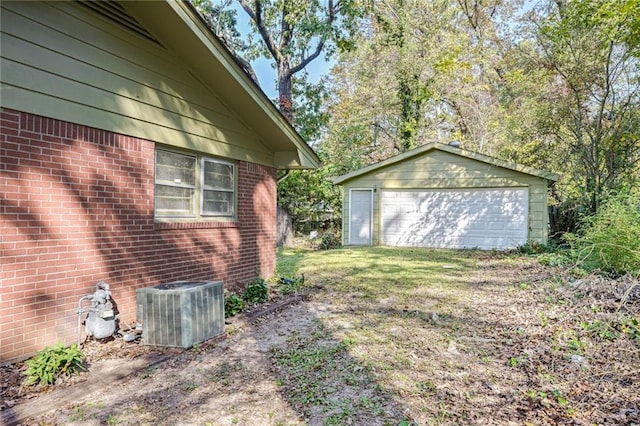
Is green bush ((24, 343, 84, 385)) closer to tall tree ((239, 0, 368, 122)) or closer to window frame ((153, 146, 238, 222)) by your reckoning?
window frame ((153, 146, 238, 222))

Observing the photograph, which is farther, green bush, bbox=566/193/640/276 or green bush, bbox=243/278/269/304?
green bush, bbox=243/278/269/304

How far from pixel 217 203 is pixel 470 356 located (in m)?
4.35

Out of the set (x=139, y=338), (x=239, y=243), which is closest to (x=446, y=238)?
(x=239, y=243)

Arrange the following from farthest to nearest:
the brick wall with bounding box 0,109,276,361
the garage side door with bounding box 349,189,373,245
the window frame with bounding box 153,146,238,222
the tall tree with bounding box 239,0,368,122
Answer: the garage side door with bounding box 349,189,373,245
the tall tree with bounding box 239,0,368,122
the window frame with bounding box 153,146,238,222
the brick wall with bounding box 0,109,276,361

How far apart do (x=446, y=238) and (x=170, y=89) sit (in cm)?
1157

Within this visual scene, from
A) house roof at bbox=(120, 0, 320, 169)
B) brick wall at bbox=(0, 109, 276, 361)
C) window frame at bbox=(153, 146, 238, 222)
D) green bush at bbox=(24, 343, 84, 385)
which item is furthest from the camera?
window frame at bbox=(153, 146, 238, 222)

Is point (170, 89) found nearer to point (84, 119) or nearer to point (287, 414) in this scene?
point (84, 119)

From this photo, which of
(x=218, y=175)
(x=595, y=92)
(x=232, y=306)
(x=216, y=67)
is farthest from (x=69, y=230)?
(x=595, y=92)

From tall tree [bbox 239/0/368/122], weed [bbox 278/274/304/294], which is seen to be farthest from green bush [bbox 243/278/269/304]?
tall tree [bbox 239/0/368/122]

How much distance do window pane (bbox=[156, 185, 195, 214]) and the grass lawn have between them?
8.21 feet

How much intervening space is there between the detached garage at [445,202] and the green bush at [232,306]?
33.3 ft

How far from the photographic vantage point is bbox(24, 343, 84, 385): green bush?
3.33m

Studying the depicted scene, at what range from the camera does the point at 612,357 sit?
3.76m

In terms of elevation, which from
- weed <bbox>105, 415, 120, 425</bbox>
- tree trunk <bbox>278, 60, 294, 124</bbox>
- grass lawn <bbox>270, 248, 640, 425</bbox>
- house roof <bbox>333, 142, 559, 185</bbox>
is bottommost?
weed <bbox>105, 415, 120, 425</bbox>
